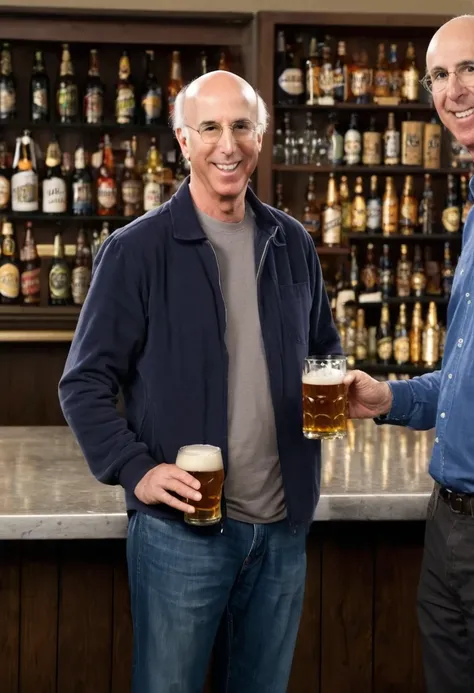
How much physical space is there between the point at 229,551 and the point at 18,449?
1045 mm

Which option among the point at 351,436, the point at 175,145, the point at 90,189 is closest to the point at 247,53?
the point at 175,145

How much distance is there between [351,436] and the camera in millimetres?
2715

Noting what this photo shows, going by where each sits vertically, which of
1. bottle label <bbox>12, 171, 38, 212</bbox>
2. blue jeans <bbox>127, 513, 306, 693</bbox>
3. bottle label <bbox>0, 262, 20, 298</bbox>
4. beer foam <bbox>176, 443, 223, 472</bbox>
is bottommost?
blue jeans <bbox>127, 513, 306, 693</bbox>

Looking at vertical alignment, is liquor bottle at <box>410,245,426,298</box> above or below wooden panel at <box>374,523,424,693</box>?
above

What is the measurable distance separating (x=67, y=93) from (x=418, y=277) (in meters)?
1.92

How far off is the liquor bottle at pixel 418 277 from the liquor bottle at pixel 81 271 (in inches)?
63.2

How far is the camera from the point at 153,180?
467 cm

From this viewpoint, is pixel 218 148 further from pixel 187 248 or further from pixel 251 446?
pixel 251 446

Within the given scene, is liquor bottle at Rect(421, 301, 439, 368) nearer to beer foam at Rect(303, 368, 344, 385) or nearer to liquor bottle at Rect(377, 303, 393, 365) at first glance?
liquor bottle at Rect(377, 303, 393, 365)

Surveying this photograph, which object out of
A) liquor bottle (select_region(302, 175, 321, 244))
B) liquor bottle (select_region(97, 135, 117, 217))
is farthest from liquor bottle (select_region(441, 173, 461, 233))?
liquor bottle (select_region(97, 135, 117, 217))

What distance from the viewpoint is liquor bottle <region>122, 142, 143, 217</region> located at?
4.64 m

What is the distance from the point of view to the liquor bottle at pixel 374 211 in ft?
15.5

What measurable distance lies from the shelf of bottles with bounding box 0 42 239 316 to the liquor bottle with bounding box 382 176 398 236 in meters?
0.96

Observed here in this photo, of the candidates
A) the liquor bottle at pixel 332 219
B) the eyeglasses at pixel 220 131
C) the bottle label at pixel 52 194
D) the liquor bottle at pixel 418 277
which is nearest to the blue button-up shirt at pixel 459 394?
the eyeglasses at pixel 220 131
